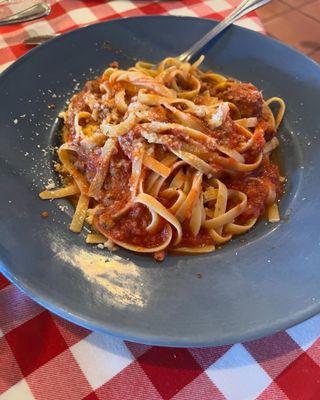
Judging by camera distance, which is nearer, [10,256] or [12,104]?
[10,256]

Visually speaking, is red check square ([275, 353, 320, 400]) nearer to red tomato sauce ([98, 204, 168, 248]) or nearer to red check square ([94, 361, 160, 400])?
red check square ([94, 361, 160, 400])

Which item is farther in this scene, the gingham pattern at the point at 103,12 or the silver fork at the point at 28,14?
the gingham pattern at the point at 103,12

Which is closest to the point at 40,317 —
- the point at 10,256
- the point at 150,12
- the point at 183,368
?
the point at 10,256

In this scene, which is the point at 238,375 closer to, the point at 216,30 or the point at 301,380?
the point at 301,380

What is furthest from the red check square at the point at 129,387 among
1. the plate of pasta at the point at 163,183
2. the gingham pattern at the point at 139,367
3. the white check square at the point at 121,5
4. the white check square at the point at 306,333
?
the white check square at the point at 121,5

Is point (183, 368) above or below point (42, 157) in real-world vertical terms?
below

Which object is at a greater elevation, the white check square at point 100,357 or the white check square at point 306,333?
the white check square at point 100,357

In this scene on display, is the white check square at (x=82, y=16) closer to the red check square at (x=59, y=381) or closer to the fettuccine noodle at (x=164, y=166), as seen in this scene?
the fettuccine noodle at (x=164, y=166)

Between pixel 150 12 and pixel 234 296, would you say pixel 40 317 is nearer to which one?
pixel 234 296
